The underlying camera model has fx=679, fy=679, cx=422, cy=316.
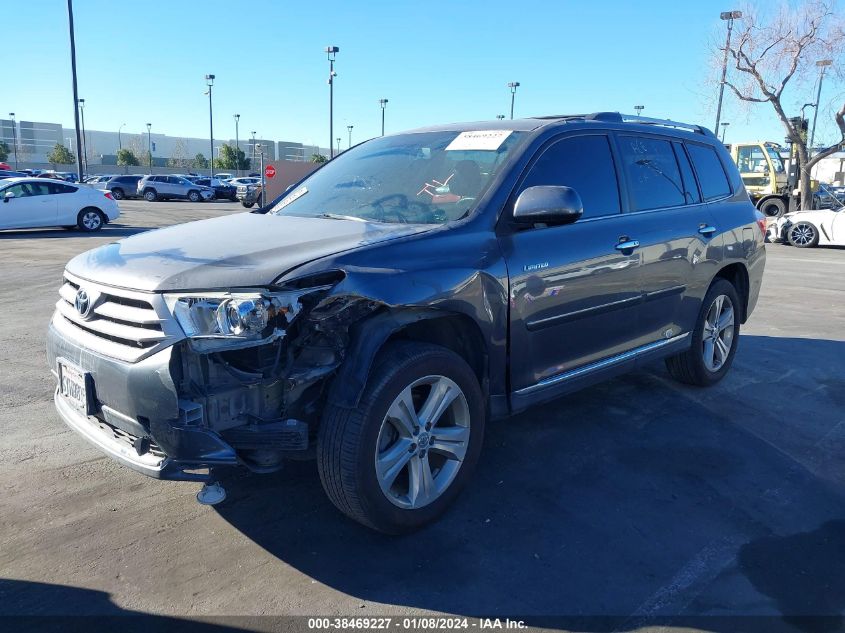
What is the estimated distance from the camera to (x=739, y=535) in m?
3.24

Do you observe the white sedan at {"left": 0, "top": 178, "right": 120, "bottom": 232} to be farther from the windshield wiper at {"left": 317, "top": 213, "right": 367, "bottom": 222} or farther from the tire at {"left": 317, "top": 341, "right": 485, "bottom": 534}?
the tire at {"left": 317, "top": 341, "right": 485, "bottom": 534}

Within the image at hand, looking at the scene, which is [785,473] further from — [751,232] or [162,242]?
[162,242]

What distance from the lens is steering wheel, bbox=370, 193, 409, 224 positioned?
361cm

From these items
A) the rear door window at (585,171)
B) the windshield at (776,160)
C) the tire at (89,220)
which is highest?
the windshield at (776,160)

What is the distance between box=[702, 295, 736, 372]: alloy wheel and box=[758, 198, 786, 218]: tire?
20.5m

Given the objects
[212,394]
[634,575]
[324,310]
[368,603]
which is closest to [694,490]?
[634,575]

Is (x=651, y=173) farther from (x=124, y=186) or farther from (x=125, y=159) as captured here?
(x=125, y=159)

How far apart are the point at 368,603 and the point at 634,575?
114cm

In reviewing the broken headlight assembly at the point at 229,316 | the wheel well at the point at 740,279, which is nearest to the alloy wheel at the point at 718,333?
the wheel well at the point at 740,279

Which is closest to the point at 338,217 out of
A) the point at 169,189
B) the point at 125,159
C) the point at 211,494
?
the point at 211,494

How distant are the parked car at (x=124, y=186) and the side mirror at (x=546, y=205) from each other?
43.9 meters

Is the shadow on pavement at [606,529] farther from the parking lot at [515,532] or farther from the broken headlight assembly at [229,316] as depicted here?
the broken headlight assembly at [229,316]

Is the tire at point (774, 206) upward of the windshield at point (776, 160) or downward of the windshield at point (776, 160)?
downward

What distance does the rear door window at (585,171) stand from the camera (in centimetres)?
382
